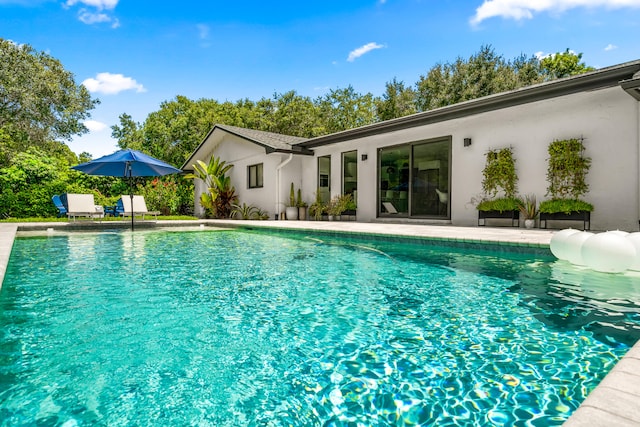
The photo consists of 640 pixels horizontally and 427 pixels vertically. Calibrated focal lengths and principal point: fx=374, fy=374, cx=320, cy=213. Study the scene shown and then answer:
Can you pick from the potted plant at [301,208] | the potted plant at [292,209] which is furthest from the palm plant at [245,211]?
the potted plant at [301,208]

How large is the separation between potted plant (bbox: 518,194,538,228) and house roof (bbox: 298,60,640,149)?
82.5 inches

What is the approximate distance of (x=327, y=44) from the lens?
21.6 metres

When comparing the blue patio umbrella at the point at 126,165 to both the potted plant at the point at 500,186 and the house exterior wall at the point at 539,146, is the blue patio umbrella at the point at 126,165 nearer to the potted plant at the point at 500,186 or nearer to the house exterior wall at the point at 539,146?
the house exterior wall at the point at 539,146

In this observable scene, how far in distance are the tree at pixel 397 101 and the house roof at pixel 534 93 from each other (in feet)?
50.5

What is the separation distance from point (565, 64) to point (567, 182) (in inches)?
791

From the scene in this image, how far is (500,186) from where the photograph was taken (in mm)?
8664

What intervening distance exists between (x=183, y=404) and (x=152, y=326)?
1.23 metres

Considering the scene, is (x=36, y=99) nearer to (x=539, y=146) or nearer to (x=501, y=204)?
(x=501, y=204)

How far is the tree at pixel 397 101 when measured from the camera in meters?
25.5

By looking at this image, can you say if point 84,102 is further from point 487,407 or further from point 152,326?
point 487,407

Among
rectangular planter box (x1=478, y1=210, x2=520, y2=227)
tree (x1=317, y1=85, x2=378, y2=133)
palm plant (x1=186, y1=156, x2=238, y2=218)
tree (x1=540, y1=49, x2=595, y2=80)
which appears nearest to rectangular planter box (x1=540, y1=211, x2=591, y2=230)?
rectangular planter box (x1=478, y1=210, x2=520, y2=227)

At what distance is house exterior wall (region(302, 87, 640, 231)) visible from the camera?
697cm

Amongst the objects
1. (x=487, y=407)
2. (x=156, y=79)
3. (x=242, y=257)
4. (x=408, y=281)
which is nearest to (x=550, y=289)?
(x=408, y=281)

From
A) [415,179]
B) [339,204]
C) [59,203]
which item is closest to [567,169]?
[415,179]
